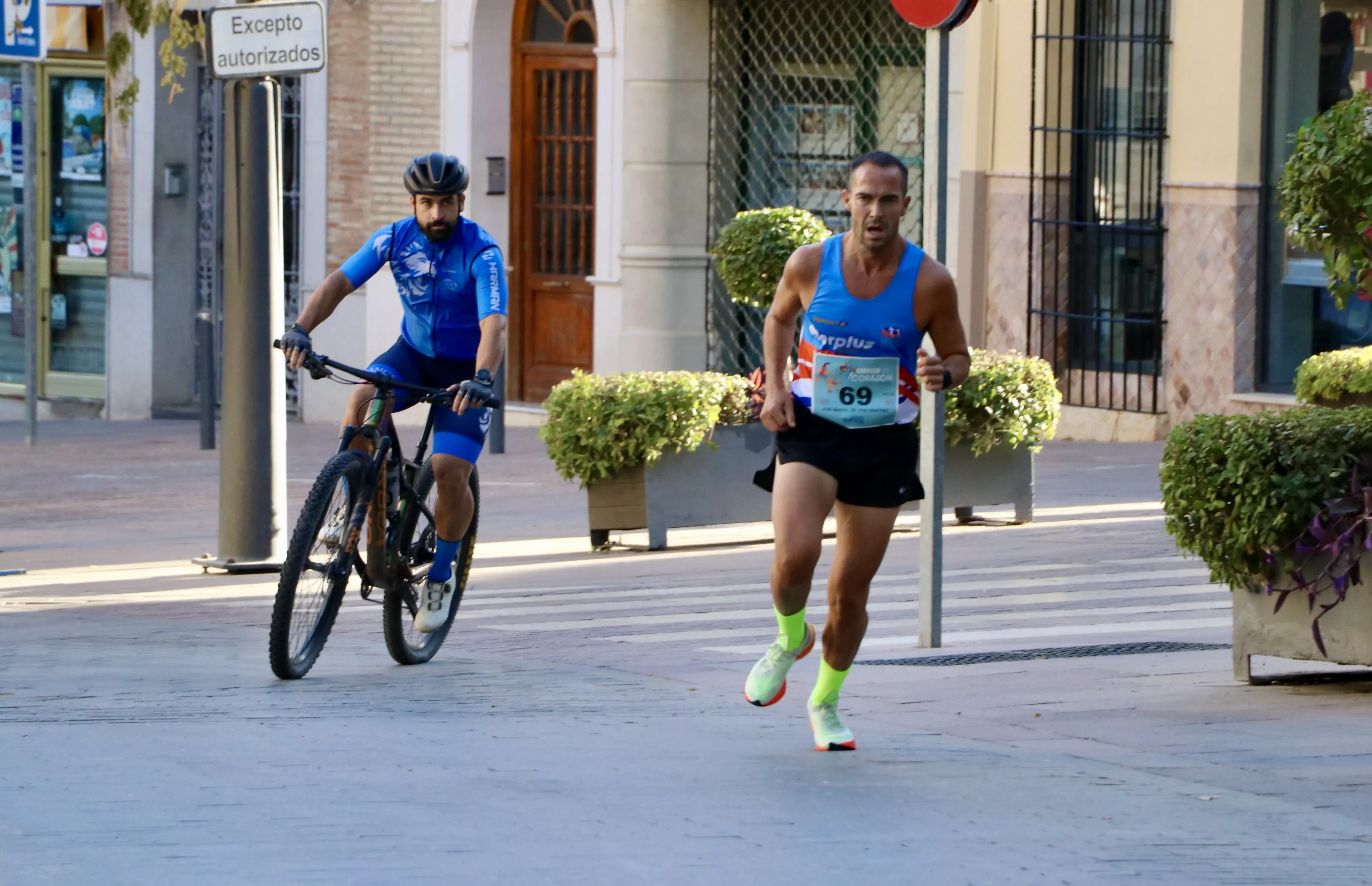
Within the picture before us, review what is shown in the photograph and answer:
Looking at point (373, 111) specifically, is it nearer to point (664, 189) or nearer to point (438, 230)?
point (664, 189)

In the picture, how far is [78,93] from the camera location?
21797 millimetres

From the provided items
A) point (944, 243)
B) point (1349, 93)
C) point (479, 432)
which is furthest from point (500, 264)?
point (1349, 93)

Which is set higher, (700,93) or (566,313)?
(700,93)

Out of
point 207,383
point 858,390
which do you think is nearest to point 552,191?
point 207,383

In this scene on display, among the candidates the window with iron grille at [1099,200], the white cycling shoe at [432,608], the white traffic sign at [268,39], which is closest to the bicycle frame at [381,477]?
the white cycling shoe at [432,608]

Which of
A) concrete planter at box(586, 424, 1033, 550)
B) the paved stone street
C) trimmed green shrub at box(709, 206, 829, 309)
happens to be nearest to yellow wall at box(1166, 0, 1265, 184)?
trimmed green shrub at box(709, 206, 829, 309)

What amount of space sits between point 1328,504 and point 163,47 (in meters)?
6.79

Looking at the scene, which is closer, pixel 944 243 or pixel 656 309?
pixel 944 243

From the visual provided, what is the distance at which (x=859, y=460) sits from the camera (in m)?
6.43

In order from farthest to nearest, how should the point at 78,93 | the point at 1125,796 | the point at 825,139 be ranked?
the point at 78,93 < the point at 825,139 < the point at 1125,796

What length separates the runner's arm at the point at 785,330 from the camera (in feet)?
21.0

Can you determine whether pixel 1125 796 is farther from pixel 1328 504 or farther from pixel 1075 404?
pixel 1075 404

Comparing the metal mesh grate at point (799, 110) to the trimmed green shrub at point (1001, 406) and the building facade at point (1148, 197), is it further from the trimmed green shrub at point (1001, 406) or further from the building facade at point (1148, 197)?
the trimmed green shrub at point (1001, 406)

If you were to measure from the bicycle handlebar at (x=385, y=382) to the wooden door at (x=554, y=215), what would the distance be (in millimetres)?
11989
